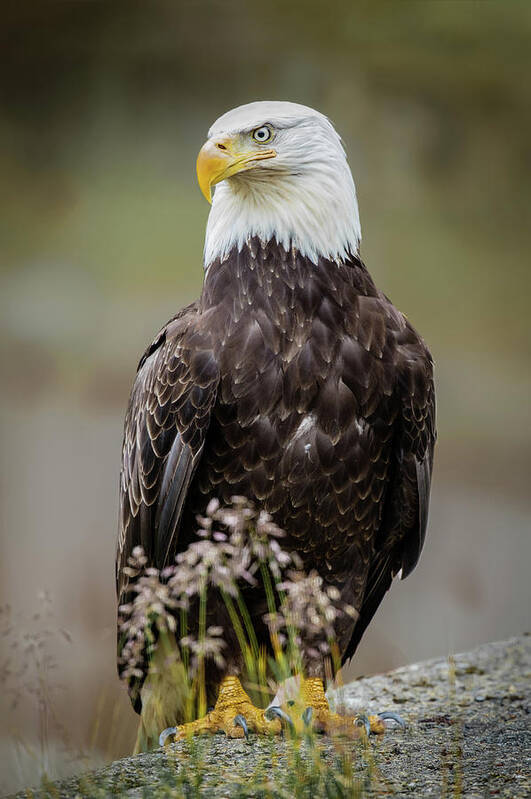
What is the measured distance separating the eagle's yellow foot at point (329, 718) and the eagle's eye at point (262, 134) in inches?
65.0

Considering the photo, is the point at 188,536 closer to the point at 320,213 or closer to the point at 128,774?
the point at 128,774

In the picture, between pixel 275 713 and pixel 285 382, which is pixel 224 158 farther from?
pixel 275 713

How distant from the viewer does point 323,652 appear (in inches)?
124

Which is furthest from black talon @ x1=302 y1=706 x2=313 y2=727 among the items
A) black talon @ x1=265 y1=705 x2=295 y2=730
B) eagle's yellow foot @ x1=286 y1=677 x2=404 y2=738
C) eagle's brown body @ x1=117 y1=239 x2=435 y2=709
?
eagle's brown body @ x1=117 y1=239 x2=435 y2=709

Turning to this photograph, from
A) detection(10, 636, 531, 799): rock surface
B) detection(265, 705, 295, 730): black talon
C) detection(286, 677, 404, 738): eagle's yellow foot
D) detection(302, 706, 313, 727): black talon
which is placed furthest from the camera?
detection(265, 705, 295, 730): black talon

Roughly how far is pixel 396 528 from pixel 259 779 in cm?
112

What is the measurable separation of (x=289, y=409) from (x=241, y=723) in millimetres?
958

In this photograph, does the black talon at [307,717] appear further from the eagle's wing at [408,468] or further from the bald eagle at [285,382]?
the eagle's wing at [408,468]

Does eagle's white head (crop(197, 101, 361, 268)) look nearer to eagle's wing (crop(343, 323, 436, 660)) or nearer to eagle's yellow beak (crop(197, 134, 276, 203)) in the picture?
eagle's yellow beak (crop(197, 134, 276, 203))

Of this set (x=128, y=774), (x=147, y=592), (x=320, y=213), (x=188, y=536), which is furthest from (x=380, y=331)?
(x=128, y=774)

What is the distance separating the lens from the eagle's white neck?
117 inches

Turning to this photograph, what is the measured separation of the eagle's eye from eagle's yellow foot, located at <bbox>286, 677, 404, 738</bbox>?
5.42ft

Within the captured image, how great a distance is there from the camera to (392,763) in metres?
2.53

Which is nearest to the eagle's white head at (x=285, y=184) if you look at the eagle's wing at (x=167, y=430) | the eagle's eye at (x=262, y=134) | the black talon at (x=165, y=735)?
the eagle's eye at (x=262, y=134)
